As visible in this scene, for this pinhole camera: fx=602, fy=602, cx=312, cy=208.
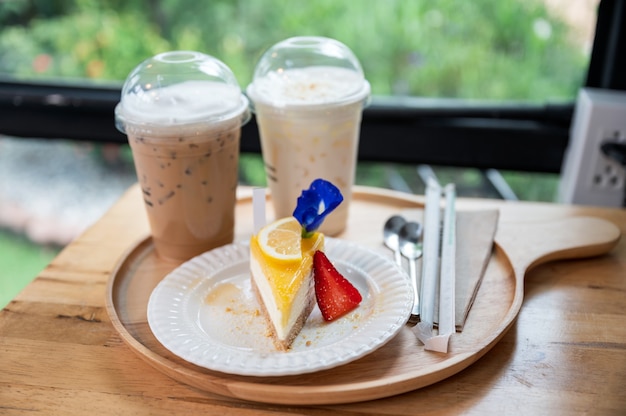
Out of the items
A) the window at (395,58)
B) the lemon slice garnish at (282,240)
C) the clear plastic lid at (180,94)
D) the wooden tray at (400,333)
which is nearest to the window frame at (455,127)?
the window at (395,58)

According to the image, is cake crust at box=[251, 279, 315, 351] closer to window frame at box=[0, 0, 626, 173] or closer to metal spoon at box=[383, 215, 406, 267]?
metal spoon at box=[383, 215, 406, 267]

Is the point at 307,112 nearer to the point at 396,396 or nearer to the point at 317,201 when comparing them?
the point at 317,201

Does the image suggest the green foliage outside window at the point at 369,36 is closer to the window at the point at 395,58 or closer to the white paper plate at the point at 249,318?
the window at the point at 395,58

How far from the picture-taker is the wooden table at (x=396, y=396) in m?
0.78

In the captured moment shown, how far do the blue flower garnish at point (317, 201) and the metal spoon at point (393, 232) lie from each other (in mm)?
261

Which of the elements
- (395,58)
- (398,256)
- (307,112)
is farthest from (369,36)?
(398,256)

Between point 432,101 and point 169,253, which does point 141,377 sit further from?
point 432,101

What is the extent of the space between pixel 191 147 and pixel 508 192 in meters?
1.10

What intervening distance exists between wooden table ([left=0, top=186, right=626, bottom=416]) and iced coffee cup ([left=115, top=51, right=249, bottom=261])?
0.43ft

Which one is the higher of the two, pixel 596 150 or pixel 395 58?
pixel 395 58

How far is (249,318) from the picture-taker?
927 millimetres

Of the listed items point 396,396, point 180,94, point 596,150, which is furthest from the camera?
point 596,150

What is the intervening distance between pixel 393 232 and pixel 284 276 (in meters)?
0.35

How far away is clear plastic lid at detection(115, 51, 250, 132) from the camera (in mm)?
995
